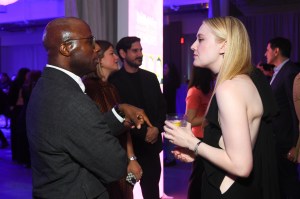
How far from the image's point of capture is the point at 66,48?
1447mm

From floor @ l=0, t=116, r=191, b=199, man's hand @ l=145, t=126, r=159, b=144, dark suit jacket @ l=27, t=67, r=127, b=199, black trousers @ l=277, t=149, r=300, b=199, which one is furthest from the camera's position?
floor @ l=0, t=116, r=191, b=199

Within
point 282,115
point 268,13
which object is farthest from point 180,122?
point 268,13

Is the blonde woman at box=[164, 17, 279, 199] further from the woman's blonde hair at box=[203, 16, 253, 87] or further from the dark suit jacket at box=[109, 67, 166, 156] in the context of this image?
the dark suit jacket at box=[109, 67, 166, 156]

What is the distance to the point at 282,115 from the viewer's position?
3.65m

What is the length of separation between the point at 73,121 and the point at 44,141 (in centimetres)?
15

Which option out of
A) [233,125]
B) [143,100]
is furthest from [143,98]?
[233,125]

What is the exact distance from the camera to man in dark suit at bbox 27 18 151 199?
1339 mm

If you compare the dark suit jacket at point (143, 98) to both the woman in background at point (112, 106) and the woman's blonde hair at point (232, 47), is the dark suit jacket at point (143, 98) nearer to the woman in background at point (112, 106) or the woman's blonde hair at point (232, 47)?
the woman in background at point (112, 106)

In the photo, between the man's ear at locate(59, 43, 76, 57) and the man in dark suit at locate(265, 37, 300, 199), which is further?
the man in dark suit at locate(265, 37, 300, 199)

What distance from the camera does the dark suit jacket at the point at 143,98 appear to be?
308 cm

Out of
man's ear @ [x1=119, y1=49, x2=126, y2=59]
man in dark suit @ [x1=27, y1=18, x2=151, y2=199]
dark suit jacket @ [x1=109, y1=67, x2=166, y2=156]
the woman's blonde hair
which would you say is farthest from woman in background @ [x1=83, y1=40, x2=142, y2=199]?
the woman's blonde hair

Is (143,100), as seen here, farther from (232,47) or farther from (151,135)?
(232,47)

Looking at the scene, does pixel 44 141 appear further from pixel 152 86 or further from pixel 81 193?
pixel 152 86

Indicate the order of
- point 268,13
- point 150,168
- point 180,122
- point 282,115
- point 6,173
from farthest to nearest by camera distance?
point 268,13 → point 6,173 → point 282,115 → point 150,168 → point 180,122
